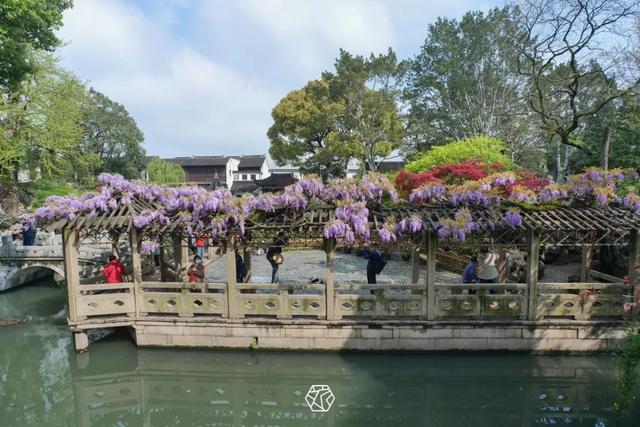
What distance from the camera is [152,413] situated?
26.9 ft

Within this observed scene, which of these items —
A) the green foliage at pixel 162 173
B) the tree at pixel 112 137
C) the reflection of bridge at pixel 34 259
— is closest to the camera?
the reflection of bridge at pixel 34 259

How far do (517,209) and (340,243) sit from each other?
3.95 m

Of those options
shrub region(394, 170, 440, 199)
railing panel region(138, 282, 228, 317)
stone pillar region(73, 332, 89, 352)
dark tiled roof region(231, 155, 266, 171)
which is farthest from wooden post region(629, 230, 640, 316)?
dark tiled roof region(231, 155, 266, 171)

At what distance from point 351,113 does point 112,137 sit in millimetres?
28593

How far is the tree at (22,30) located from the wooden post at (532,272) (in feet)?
62.3

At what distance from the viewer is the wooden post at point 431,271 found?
917cm

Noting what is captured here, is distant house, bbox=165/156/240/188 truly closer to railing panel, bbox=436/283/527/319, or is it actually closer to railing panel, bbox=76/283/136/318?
railing panel, bbox=76/283/136/318

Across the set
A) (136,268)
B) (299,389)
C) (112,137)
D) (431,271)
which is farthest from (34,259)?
(112,137)

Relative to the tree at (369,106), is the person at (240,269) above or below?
below

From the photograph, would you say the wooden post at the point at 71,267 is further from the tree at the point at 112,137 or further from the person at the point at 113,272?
the tree at the point at 112,137

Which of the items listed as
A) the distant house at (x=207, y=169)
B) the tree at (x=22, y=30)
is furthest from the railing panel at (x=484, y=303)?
the distant house at (x=207, y=169)

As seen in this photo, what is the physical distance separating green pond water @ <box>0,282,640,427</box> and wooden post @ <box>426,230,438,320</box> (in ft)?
3.86

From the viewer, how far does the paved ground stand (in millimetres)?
15562

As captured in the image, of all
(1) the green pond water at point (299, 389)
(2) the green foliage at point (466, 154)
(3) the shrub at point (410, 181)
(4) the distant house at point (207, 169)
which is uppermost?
(4) the distant house at point (207, 169)
